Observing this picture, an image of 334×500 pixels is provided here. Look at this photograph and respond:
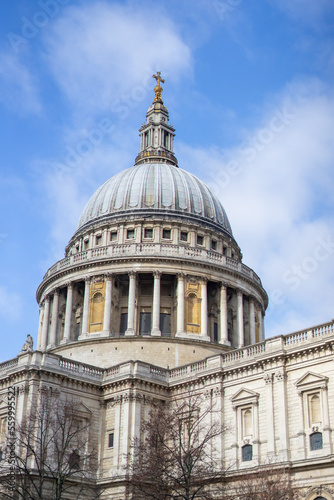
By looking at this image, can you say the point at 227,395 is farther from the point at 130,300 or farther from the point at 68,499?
the point at 130,300

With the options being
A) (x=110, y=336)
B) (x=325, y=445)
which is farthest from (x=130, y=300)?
(x=325, y=445)

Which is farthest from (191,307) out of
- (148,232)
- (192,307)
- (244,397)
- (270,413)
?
(270,413)

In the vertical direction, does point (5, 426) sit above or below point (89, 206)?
below

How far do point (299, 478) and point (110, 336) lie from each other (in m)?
25.3

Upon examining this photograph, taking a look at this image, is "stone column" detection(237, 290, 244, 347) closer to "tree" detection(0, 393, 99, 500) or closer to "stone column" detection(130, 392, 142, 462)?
"stone column" detection(130, 392, 142, 462)

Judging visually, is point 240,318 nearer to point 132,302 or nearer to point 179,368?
point 132,302

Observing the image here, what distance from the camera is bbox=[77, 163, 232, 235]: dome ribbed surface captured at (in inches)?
3004

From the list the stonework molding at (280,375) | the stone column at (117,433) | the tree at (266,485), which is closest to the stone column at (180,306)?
the stone column at (117,433)

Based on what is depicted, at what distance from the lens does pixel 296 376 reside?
47.5 m

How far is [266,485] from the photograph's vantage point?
40.6 metres

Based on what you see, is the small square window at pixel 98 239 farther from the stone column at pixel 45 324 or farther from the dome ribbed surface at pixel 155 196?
the stone column at pixel 45 324

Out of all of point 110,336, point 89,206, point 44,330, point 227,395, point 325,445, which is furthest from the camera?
point 89,206

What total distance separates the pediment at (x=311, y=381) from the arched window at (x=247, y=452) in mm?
5605

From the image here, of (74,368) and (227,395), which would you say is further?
(74,368)
